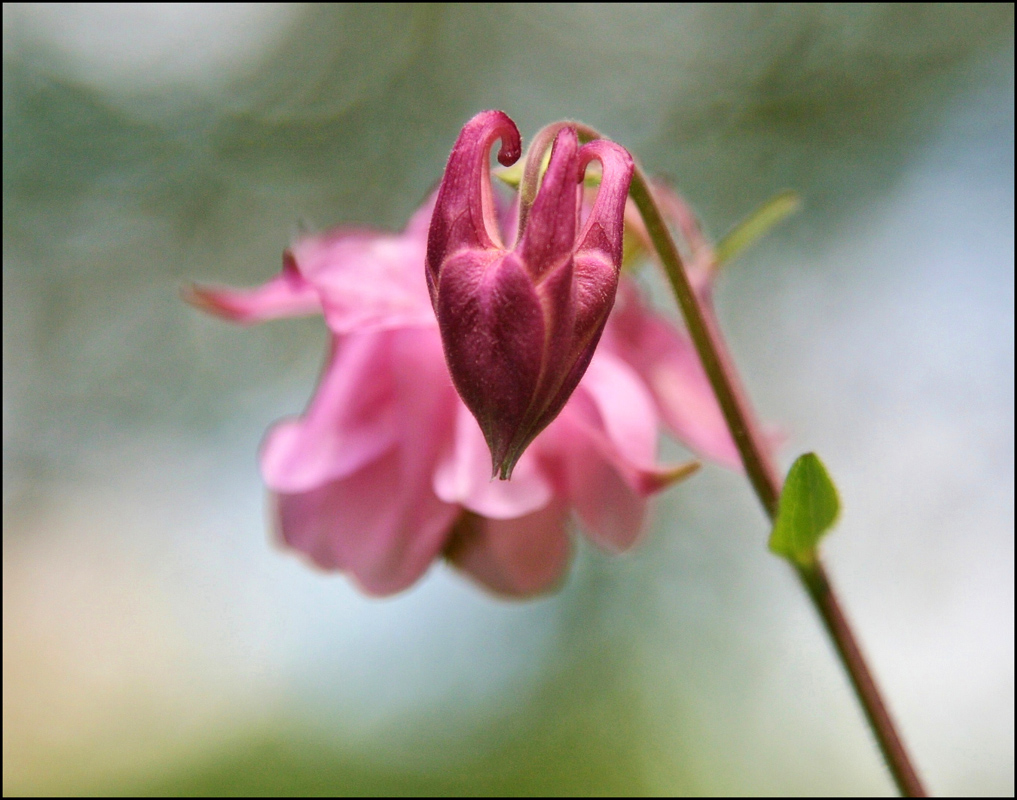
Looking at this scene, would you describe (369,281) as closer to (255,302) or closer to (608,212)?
(255,302)

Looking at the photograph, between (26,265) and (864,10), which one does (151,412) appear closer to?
(26,265)

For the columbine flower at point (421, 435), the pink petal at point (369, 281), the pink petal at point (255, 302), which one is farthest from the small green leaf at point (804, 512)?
the pink petal at point (255, 302)

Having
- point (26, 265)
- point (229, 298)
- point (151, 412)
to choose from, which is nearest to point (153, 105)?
point (26, 265)

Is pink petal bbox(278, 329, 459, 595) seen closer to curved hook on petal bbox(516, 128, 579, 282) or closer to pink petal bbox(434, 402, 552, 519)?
pink petal bbox(434, 402, 552, 519)

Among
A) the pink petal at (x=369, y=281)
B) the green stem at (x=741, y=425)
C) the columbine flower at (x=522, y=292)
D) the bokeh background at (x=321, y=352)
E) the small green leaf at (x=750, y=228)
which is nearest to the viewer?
the columbine flower at (x=522, y=292)

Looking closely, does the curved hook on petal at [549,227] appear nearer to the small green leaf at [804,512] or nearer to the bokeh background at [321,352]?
the small green leaf at [804,512]

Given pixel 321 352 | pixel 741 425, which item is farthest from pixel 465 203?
pixel 321 352

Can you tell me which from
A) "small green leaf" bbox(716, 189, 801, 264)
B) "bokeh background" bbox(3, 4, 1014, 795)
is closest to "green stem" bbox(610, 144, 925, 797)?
"small green leaf" bbox(716, 189, 801, 264)
